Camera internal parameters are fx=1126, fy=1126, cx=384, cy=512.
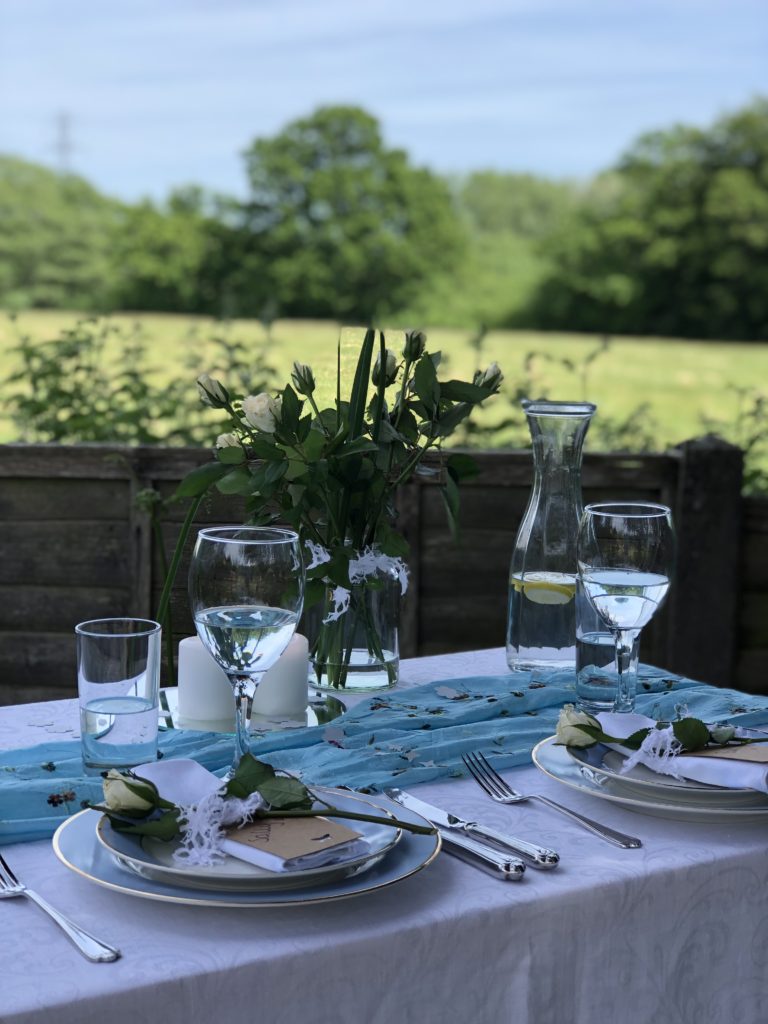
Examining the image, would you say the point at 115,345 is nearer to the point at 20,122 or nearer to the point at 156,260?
the point at 156,260

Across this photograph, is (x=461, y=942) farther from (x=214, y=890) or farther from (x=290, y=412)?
(x=290, y=412)

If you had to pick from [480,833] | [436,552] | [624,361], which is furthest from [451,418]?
[624,361]

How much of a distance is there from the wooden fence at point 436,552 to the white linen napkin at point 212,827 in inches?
59.0

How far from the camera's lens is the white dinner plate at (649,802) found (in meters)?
0.87

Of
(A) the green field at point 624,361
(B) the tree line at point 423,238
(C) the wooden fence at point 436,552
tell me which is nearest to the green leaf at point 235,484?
(C) the wooden fence at point 436,552

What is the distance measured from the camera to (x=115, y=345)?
3.12m

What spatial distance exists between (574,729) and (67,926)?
0.45m

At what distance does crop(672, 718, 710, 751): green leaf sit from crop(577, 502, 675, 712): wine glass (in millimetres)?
152

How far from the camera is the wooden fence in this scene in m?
2.38

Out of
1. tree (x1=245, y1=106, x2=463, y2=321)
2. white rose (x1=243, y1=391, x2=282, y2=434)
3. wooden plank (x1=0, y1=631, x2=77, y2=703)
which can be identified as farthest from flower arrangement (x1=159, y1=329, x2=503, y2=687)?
tree (x1=245, y1=106, x2=463, y2=321)

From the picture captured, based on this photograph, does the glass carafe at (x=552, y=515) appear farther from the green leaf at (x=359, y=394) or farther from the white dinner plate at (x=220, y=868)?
the white dinner plate at (x=220, y=868)

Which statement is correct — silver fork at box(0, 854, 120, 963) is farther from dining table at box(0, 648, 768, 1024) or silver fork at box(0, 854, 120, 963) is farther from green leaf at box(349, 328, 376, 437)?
green leaf at box(349, 328, 376, 437)

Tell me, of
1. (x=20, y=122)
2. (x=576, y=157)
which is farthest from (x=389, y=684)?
(x=576, y=157)

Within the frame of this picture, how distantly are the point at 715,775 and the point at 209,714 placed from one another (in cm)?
48
